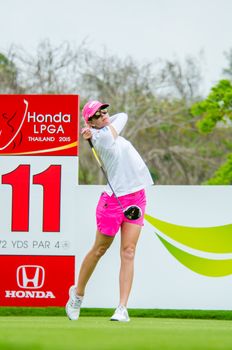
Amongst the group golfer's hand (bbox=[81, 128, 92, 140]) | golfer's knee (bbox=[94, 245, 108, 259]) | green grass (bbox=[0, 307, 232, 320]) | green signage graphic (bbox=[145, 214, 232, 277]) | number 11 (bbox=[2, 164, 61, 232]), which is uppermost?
golfer's hand (bbox=[81, 128, 92, 140])

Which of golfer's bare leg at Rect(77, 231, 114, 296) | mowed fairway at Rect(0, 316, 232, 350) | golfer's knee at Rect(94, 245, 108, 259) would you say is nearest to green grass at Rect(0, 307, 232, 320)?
golfer's bare leg at Rect(77, 231, 114, 296)

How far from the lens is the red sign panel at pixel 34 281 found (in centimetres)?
920

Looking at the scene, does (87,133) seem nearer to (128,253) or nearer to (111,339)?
(128,253)

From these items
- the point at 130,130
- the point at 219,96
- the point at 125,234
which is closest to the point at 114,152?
the point at 125,234

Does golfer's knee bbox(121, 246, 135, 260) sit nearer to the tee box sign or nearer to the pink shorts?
the pink shorts

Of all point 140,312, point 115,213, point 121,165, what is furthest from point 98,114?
point 140,312

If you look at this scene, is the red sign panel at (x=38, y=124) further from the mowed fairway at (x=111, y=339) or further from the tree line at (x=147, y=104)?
the tree line at (x=147, y=104)

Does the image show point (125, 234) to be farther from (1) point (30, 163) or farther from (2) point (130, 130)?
(2) point (130, 130)

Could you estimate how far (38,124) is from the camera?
9.27 m

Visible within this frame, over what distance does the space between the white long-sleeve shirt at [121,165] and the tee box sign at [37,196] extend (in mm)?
1242

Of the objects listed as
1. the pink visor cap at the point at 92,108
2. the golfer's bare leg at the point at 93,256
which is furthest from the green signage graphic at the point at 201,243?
the pink visor cap at the point at 92,108

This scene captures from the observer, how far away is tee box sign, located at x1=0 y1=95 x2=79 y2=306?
9164mm

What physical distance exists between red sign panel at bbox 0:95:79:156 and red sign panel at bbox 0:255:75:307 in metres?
0.97

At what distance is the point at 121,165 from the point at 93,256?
0.78m
